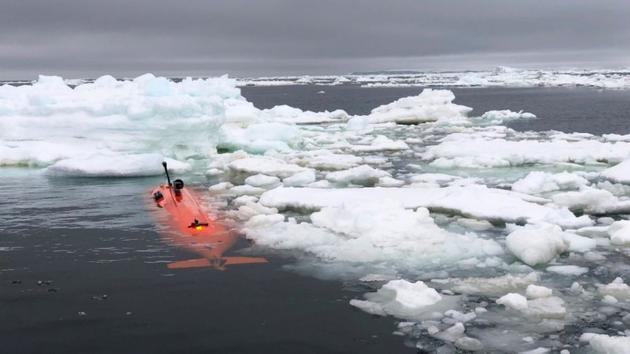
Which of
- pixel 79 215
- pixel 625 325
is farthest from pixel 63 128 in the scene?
pixel 625 325

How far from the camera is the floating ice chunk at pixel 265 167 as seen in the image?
17781 millimetres

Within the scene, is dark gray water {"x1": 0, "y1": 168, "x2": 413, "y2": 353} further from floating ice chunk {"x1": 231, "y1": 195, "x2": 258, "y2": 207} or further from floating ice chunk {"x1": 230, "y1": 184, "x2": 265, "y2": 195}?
floating ice chunk {"x1": 230, "y1": 184, "x2": 265, "y2": 195}

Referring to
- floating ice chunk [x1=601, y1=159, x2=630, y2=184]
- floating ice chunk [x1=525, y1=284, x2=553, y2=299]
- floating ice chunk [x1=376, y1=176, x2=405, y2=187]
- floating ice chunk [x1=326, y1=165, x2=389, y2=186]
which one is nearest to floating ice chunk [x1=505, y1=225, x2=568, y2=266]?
floating ice chunk [x1=525, y1=284, x2=553, y2=299]

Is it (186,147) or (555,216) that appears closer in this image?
(555,216)

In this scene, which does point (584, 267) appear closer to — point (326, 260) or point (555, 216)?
point (555, 216)

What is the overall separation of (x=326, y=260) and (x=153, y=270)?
2.55m

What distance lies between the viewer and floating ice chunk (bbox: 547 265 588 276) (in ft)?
28.3

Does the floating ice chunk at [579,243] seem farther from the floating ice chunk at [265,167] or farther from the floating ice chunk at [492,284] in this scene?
the floating ice chunk at [265,167]

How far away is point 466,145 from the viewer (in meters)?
21.8

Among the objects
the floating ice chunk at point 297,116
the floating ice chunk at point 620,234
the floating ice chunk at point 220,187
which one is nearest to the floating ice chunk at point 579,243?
the floating ice chunk at point 620,234

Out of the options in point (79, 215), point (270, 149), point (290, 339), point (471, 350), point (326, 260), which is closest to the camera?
point (471, 350)

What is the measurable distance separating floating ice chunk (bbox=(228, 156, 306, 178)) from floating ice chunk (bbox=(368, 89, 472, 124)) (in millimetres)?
20261

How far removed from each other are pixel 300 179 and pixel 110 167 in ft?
19.4

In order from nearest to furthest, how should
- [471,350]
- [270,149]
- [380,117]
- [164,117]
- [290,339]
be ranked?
1. [471,350]
2. [290,339]
3. [164,117]
4. [270,149]
5. [380,117]
